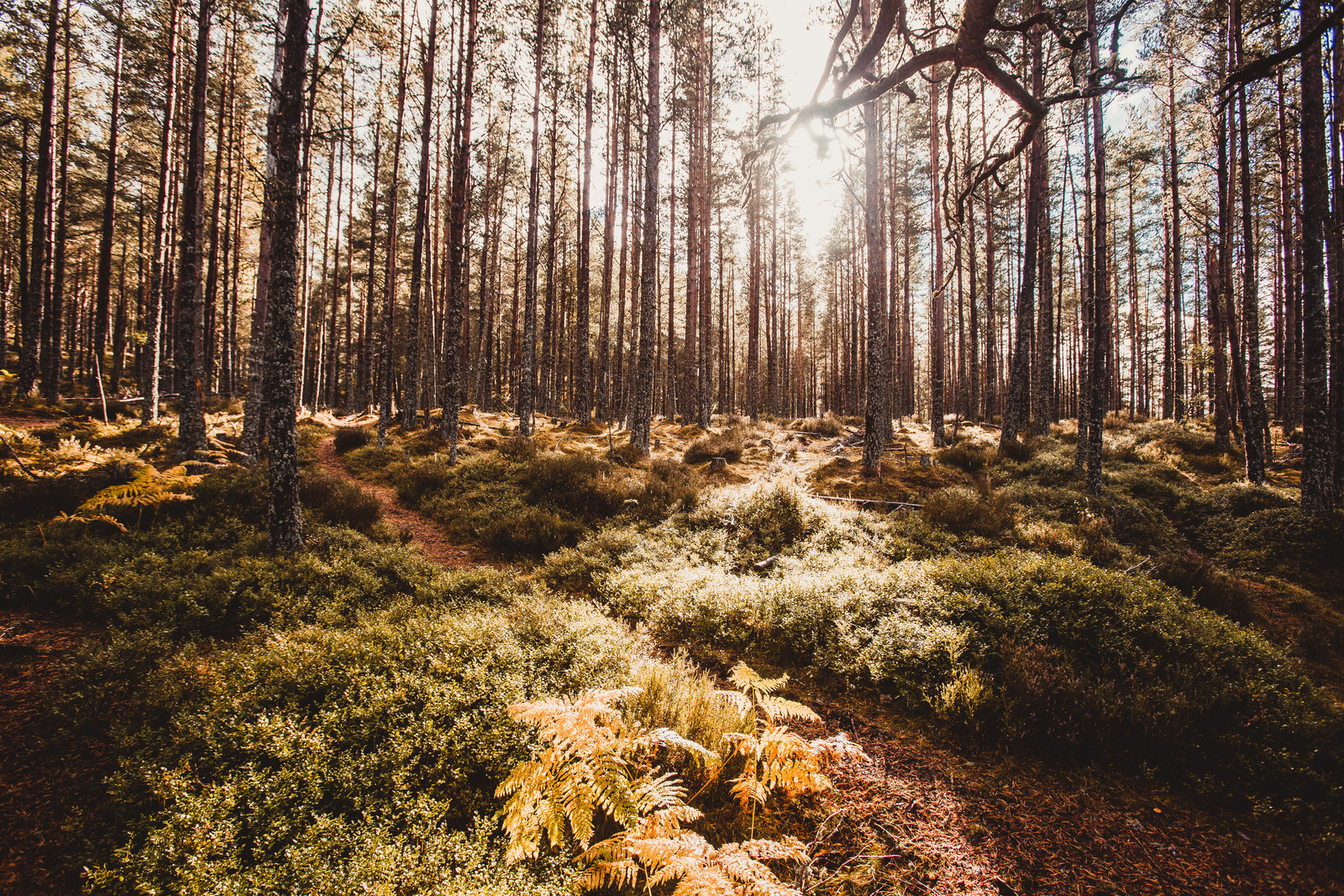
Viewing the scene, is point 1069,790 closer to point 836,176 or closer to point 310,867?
point 836,176

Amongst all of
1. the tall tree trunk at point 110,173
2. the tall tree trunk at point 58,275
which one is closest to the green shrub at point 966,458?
the tall tree trunk at point 110,173

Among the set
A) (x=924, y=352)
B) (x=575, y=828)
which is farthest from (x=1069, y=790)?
(x=924, y=352)

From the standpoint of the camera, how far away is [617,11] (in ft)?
44.5

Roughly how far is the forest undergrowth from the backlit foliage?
16 cm

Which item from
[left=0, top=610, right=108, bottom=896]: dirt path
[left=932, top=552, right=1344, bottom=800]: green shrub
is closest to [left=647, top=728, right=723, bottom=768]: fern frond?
[left=932, top=552, right=1344, bottom=800]: green shrub

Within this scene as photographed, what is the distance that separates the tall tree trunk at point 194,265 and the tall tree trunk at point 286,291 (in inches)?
200

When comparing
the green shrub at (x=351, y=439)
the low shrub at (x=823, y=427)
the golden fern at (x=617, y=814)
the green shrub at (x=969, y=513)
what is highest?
the low shrub at (x=823, y=427)

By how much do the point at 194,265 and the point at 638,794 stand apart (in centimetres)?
1382

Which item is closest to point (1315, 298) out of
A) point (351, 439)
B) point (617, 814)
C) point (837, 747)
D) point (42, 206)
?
point (837, 747)

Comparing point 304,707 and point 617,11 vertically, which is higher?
point 617,11

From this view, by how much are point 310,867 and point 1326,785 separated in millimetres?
6670

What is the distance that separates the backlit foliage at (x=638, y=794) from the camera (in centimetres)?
256

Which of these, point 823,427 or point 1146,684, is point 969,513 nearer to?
point 1146,684

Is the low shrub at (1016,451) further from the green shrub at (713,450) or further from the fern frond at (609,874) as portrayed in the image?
the fern frond at (609,874)
